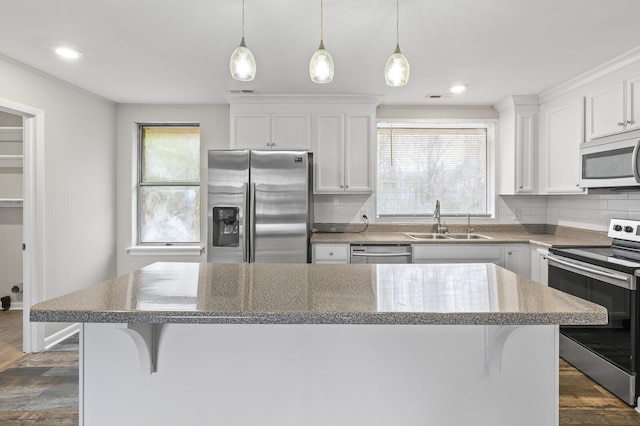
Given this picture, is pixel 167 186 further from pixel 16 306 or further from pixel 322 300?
pixel 322 300

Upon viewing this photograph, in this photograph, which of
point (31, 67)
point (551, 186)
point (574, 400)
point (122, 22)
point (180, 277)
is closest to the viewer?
point (180, 277)

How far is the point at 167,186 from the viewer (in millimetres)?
4246

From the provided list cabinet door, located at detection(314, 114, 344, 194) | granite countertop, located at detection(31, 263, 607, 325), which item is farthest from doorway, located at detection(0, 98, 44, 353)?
cabinet door, located at detection(314, 114, 344, 194)

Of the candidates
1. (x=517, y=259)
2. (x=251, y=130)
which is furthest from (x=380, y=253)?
(x=251, y=130)

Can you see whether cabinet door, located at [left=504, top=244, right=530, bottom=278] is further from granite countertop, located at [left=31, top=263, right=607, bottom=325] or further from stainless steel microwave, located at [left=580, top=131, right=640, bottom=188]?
granite countertop, located at [left=31, top=263, right=607, bottom=325]

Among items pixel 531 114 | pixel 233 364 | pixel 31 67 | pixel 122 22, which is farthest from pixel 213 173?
pixel 531 114

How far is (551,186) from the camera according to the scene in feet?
11.9

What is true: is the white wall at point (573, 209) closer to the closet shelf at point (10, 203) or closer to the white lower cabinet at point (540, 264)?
the white lower cabinet at point (540, 264)

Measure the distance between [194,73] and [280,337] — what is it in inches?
97.6

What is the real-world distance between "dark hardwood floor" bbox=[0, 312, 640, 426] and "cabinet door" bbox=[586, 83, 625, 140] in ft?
6.01

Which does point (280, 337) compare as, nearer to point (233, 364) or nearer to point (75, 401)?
point (233, 364)

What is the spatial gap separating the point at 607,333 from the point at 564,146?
1687 millimetres

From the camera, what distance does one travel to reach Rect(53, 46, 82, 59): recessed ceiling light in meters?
2.64

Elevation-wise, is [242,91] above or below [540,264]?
above
